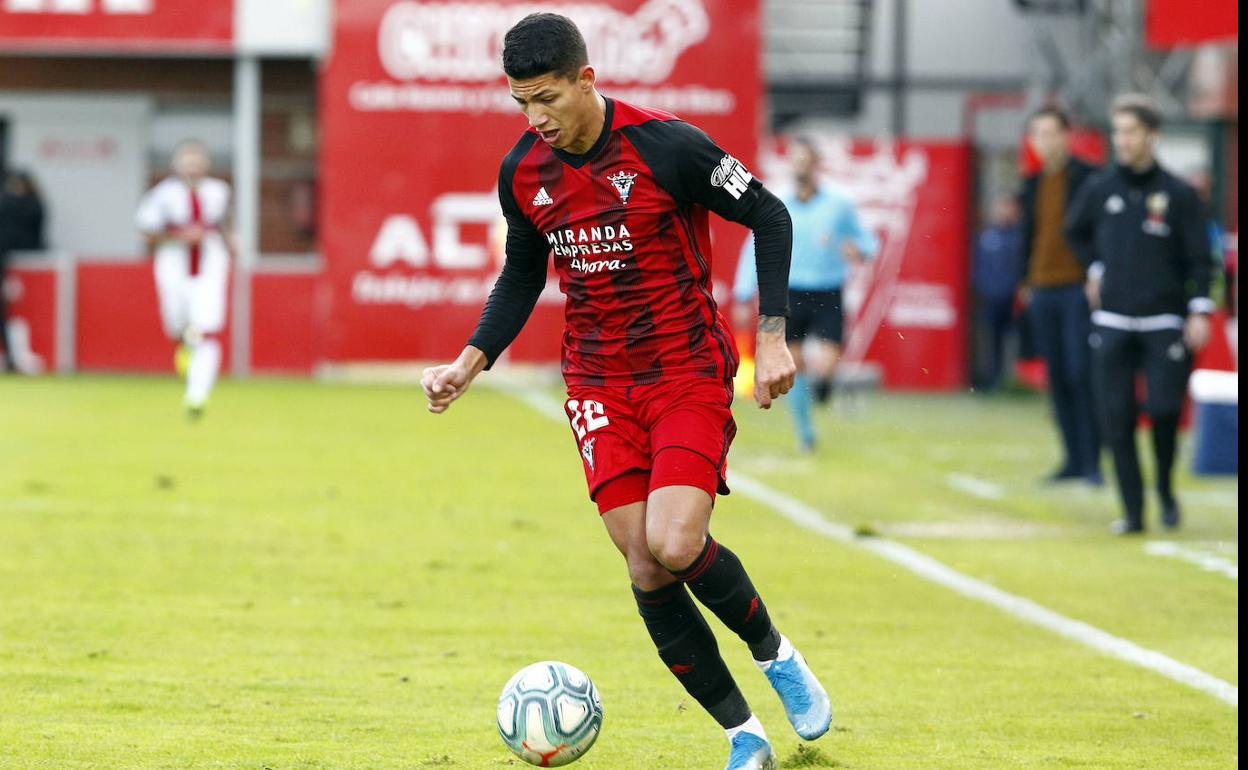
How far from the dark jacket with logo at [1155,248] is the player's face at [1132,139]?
0.27 ft

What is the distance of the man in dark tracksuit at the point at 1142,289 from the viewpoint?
10.8m

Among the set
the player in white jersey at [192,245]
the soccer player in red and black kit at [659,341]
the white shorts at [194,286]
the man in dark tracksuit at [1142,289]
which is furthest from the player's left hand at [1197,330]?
the white shorts at [194,286]

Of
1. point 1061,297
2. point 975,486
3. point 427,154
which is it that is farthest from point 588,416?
point 427,154

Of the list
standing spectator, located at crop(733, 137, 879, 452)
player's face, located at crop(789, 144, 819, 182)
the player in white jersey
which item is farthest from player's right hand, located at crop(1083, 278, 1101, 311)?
the player in white jersey

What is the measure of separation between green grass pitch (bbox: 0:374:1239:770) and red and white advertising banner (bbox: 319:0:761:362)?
265 inches

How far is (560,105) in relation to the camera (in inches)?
210

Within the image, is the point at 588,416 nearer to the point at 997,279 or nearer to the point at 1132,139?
the point at 1132,139

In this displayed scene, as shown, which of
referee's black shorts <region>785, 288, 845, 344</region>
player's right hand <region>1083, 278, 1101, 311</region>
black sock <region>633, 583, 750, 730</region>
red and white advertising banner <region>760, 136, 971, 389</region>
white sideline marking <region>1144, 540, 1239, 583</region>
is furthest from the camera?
red and white advertising banner <region>760, 136, 971, 389</region>

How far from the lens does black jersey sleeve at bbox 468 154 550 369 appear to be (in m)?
5.79

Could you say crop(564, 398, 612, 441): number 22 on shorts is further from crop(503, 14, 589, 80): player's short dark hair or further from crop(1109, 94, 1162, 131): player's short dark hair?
crop(1109, 94, 1162, 131): player's short dark hair

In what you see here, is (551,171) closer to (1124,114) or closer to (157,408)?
(1124,114)

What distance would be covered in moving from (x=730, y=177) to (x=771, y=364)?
1.71 feet

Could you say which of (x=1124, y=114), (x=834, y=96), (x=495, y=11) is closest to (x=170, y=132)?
(x=495, y=11)

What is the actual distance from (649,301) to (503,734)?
1.19 meters
